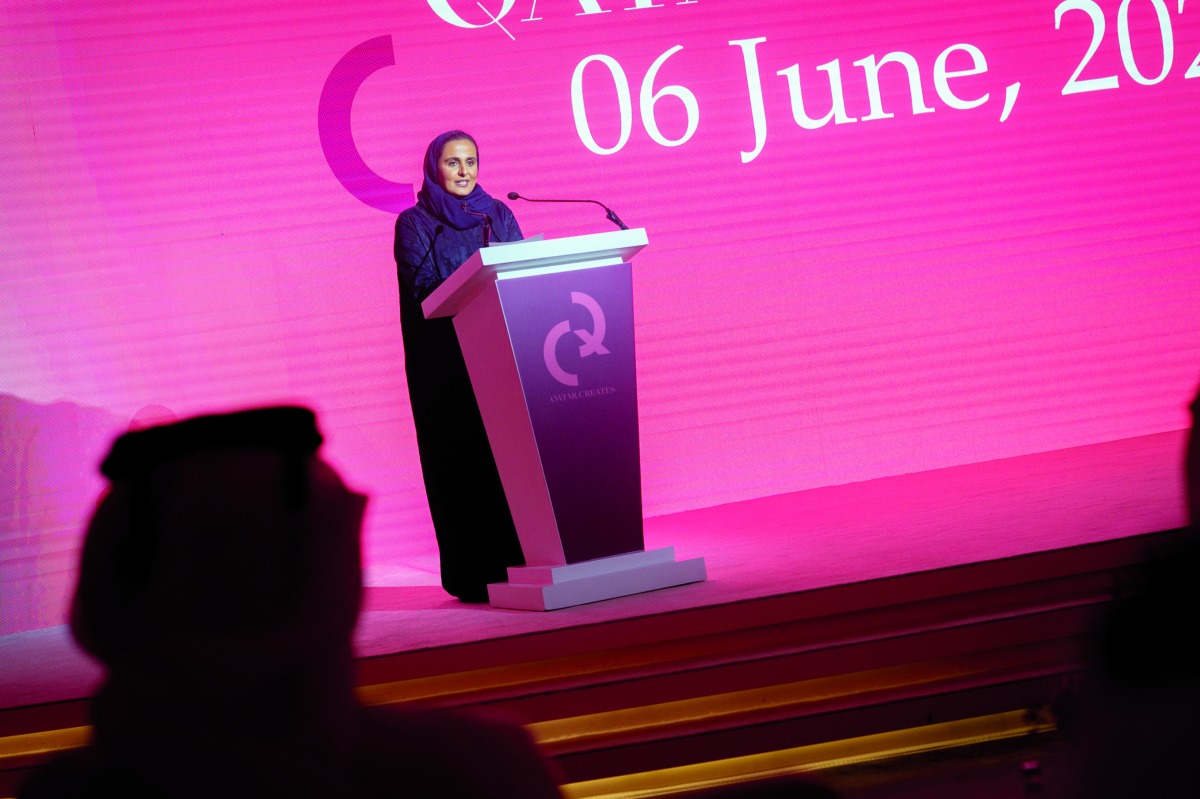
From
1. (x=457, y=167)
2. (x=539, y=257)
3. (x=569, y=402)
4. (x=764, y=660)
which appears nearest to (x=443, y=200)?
(x=457, y=167)

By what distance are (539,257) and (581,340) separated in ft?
0.78

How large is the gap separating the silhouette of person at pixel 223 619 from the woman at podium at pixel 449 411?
281 cm

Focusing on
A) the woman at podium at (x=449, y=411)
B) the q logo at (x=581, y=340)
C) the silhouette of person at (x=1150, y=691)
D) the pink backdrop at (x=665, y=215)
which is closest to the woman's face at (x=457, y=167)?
the woman at podium at (x=449, y=411)

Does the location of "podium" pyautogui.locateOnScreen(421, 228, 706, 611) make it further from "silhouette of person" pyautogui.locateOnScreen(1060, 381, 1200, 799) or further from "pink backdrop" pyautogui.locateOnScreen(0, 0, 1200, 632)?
A: "silhouette of person" pyautogui.locateOnScreen(1060, 381, 1200, 799)

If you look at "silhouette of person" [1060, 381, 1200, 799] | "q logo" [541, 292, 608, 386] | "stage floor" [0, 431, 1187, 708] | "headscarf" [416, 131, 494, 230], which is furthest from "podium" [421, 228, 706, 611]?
"silhouette of person" [1060, 381, 1200, 799]

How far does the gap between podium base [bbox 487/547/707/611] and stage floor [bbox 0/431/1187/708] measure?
51 mm

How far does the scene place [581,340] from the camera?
9.16 ft

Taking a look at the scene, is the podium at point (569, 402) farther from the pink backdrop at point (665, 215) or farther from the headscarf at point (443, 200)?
the pink backdrop at point (665, 215)

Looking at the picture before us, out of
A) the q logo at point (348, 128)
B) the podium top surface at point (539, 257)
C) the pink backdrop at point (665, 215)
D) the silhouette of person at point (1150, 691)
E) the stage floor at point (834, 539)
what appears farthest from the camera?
the q logo at point (348, 128)

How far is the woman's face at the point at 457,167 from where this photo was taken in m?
3.34

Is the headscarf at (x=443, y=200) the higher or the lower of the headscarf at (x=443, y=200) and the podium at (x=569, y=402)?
the higher

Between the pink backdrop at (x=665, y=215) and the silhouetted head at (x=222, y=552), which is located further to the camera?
the pink backdrop at (x=665, y=215)

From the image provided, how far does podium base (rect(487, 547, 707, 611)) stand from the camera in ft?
9.03

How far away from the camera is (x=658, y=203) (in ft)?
15.8
